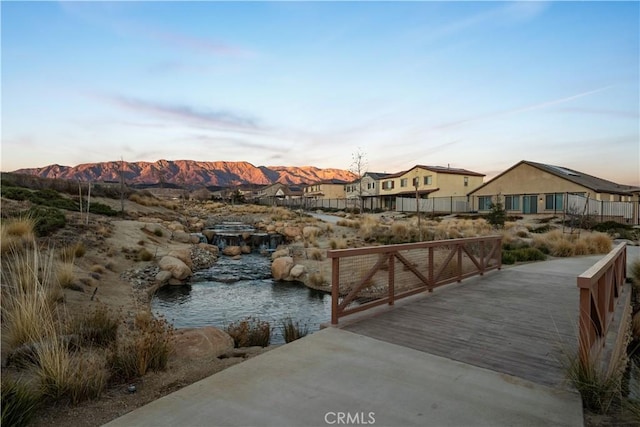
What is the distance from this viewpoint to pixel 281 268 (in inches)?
596

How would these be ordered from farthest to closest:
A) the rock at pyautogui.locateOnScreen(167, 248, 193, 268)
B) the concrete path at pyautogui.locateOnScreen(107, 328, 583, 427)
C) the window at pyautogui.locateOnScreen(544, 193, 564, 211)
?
the window at pyautogui.locateOnScreen(544, 193, 564, 211), the rock at pyautogui.locateOnScreen(167, 248, 193, 268), the concrete path at pyautogui.locateOnScreen(107, 328, 583, 427)

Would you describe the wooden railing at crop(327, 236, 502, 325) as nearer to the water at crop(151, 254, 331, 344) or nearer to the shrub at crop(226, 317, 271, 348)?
the water at crop(151, 254, 331, 344)

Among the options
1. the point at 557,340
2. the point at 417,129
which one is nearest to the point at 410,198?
the point at 417,129

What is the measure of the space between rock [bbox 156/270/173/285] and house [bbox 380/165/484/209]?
36.8 m

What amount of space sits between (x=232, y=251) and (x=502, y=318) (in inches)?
651

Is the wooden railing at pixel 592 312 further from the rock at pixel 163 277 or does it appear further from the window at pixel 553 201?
the window at pixel 553 201

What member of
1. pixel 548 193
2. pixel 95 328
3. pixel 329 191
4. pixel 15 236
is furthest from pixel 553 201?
pixel 329 191

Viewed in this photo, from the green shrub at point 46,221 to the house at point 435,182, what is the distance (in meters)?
37.9

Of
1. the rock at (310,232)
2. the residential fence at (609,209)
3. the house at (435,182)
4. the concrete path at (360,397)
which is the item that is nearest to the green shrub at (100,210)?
the rock at (310,232)

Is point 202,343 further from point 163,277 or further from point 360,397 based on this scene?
point 163,277

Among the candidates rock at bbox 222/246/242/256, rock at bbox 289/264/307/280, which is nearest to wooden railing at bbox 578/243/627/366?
rock at bbox 289/264/307/280

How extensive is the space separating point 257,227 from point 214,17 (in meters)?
21.2

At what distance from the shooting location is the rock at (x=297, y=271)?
14.7 metres

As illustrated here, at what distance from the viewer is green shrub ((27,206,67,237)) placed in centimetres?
1346
